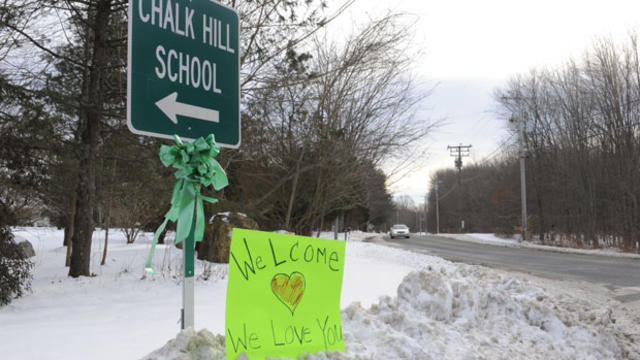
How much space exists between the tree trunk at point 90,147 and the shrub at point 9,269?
1.34m

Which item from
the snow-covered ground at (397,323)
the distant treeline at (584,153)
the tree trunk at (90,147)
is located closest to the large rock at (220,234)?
the tree trunk at (90,147)

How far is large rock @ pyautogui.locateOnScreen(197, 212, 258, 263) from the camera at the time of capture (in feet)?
30.5

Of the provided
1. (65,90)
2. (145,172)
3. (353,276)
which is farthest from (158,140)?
(353,276)

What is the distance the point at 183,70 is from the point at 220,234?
7.55 meters

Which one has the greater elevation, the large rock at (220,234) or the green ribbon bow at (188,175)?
the green ribbon bow at (188,175)

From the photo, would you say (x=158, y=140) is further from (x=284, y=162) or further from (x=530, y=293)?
(x=530, y=293)

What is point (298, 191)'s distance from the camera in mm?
11656

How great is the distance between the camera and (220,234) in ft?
30.8

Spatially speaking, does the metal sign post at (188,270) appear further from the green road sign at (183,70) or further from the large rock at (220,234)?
the large rock at (220,234)

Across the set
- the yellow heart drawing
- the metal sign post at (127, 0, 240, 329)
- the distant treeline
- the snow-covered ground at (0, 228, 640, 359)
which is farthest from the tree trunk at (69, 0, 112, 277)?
the distant treeline

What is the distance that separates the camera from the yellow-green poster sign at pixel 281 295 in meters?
2.28

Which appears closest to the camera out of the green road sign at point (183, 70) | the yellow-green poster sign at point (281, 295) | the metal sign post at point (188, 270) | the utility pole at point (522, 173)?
the green road sign at point (183, 70)

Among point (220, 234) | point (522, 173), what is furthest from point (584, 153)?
point (220, 234)

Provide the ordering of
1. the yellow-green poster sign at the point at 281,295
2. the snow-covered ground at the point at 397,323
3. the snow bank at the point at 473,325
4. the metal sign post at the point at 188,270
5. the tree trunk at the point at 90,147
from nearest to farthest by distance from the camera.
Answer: the metal sign post at the point at 188,270
the yellow-green poster sign at the point at 281,295
the snow-covered ground at the point at 397,323
the snow bank at the point at 473,325
the tree trunk at the point at 90,147
